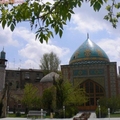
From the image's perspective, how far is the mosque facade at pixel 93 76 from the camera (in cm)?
3006

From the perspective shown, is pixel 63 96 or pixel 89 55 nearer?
pixel 63 96

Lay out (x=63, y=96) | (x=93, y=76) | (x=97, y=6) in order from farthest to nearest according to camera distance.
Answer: (x=93, y=76)
(x=63, y=96)
(x=97, y=6)

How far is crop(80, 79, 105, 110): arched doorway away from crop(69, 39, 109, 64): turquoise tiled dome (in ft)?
9.44

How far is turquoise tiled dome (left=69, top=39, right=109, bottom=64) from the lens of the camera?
3181 cm

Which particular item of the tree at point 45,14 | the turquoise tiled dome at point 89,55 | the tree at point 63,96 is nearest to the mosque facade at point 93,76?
the turquoise tiled dome at point 89,55

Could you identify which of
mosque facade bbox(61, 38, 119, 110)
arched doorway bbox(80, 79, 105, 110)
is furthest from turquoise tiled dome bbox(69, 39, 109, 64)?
arched doorway bbox(80, 79, 105, 110)

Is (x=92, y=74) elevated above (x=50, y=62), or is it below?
below

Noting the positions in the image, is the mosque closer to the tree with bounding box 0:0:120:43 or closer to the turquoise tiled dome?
the turquoise tiled dome

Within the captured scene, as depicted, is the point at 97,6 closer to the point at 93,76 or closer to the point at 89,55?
the point at 93,76

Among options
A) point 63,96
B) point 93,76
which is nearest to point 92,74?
point 93,76

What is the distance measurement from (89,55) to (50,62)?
Answer: 1151 cm

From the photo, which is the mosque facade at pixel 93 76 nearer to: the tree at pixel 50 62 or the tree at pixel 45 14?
the tree at pixel 50 62

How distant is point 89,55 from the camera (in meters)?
32.2

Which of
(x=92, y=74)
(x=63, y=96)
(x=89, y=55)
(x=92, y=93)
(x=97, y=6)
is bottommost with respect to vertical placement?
(x=63, y=96)
